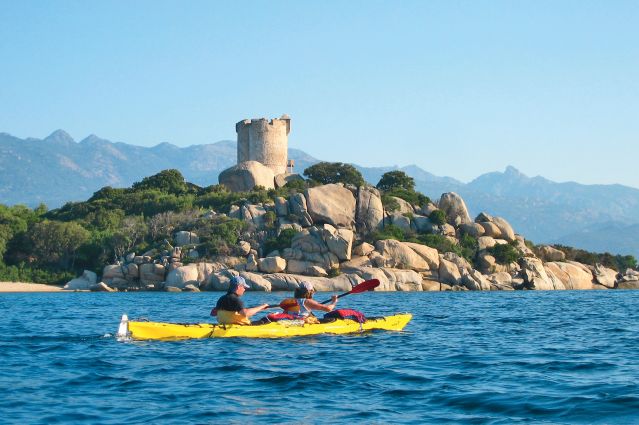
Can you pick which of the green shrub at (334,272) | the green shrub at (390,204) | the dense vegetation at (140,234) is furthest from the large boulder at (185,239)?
the green shrub at (390,204)

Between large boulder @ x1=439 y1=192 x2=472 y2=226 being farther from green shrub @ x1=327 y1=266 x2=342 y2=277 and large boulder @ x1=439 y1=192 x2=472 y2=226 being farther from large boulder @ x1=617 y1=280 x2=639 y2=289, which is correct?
green shrub @ x1=327 y1=266 x2=342 y2=277

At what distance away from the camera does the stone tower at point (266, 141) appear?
74312mm

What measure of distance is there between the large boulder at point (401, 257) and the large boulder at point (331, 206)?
4.77 meters

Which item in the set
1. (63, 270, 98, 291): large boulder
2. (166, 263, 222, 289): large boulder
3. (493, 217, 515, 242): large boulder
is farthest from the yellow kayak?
(493, 217, 515, 242): large boulder

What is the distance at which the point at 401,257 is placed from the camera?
54.8m

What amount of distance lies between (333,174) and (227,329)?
5838cm

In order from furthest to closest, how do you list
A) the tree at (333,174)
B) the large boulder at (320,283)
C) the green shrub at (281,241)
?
1. the tree at (333,174)
2. the green shrub at (281,241)
3. the large boulder at (320,283)

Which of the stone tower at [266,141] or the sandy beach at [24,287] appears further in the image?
the stone tower at [266,141]

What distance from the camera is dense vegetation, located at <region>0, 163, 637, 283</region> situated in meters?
57.3

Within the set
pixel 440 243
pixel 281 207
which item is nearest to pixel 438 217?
pixel 440 243

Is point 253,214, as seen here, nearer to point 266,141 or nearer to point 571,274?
point 266,141

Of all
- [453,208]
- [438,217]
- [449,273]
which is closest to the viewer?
[449,273]

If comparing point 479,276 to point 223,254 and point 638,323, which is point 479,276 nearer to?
point 223,254

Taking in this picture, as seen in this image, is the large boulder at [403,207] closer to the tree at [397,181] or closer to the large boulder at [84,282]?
the tree at [397,181]
